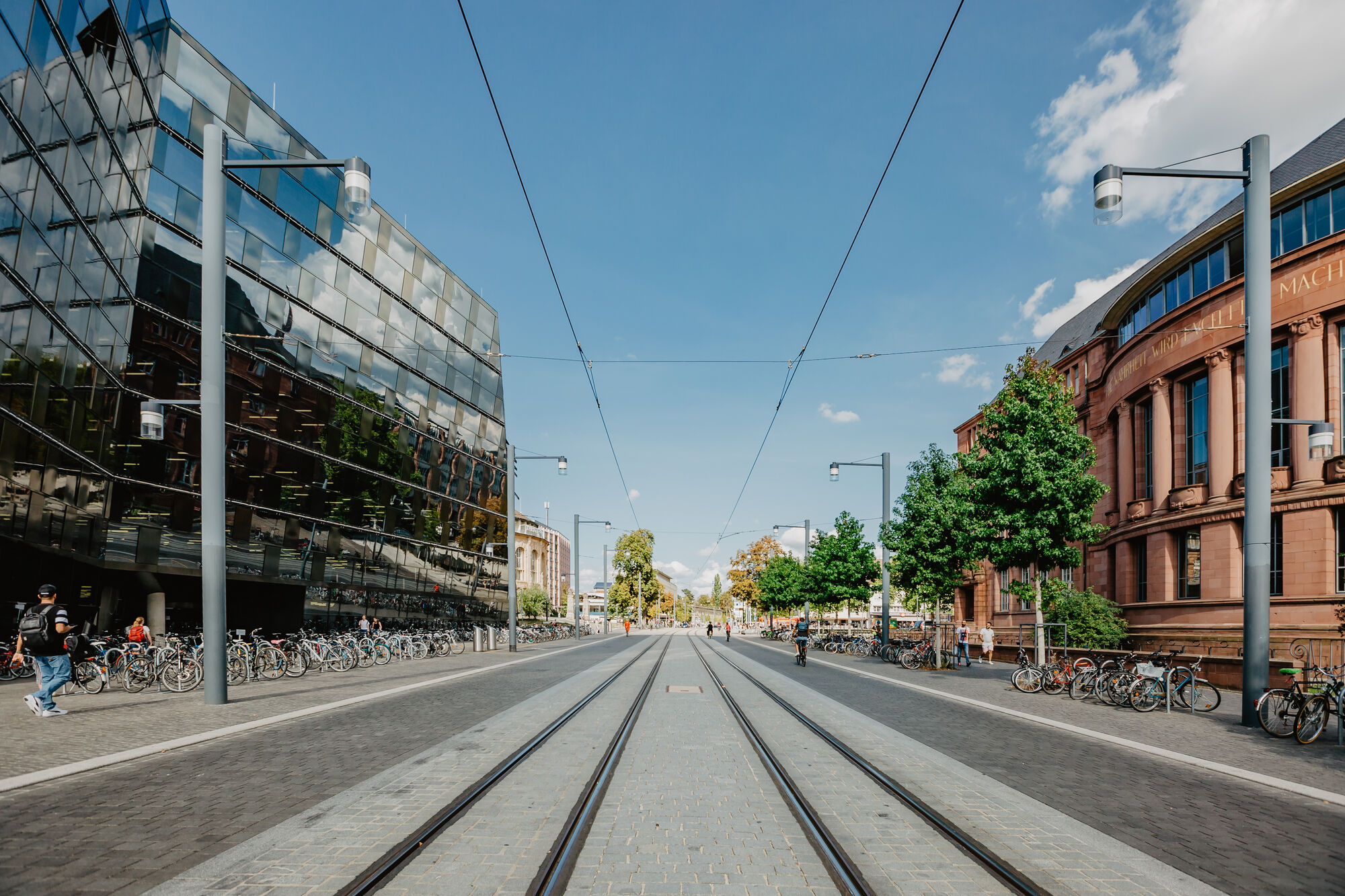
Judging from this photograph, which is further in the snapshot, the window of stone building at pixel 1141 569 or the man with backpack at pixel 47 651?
the window of stone building at pixel 1141 569

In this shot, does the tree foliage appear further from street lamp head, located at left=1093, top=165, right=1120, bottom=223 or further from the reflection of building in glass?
the reflection of building in glass

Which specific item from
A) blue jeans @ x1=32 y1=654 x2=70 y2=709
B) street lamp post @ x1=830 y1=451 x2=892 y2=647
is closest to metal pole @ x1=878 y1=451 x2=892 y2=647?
street lamp post @ x1=830 y1=451 x2=892 y2=647

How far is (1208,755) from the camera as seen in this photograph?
981 cm

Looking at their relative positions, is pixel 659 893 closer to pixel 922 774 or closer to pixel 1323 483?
pixel 922 774

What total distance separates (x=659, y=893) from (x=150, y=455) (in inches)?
906

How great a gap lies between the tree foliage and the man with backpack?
67.0 feet

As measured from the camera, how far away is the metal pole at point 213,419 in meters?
13.3

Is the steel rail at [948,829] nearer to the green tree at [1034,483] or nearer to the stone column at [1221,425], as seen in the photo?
the green tree at [1034,483]

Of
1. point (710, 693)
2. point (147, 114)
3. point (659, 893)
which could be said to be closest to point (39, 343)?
point (147, 114)

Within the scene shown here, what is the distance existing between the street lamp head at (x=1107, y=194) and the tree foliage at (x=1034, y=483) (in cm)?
1105

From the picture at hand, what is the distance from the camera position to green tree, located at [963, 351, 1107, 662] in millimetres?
22125

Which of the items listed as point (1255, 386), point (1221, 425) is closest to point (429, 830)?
point (1255, 386)

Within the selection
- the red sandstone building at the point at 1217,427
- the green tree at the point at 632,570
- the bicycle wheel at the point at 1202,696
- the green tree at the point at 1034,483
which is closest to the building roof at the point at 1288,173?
the red sandstone building at the point at 1217,427

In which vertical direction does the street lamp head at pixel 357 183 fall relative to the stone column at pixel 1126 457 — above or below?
above
